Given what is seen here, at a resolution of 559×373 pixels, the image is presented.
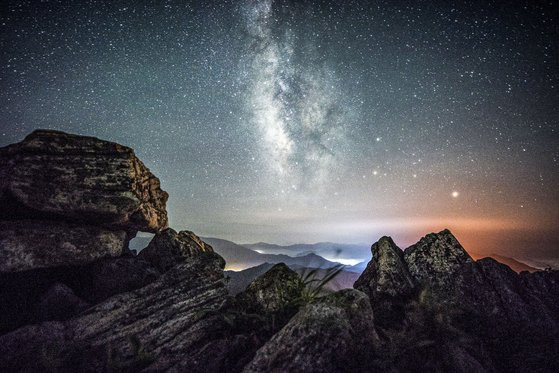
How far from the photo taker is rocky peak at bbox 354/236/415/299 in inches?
284

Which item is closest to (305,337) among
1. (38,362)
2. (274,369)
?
(274,369)

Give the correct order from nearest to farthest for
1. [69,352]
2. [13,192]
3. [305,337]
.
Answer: [305,337]
[69,352]
[13,192]

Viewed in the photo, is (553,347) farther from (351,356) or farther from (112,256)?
(112,256)

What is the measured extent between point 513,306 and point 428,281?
1.94 meters

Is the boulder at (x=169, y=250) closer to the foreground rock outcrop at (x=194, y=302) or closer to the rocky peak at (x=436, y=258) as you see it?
the foreground rock outcrop at (x=194, y=302)

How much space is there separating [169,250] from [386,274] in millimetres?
8174

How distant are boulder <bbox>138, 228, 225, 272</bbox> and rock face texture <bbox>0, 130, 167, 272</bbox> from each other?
121 cm

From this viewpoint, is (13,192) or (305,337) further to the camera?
(13,192)

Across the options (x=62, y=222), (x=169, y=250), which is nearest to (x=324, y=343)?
Answer: (x=169, y=250)

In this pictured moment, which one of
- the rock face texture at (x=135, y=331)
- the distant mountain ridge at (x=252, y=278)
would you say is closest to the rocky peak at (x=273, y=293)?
the distant mountain ridge at (x=252, y=278)

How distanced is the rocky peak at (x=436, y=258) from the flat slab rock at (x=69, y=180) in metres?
10.4

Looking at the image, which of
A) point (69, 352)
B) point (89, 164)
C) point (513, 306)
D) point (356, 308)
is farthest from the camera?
point (89, 164)

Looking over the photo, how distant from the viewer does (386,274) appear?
7473 mm

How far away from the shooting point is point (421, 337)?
19.0 ft
